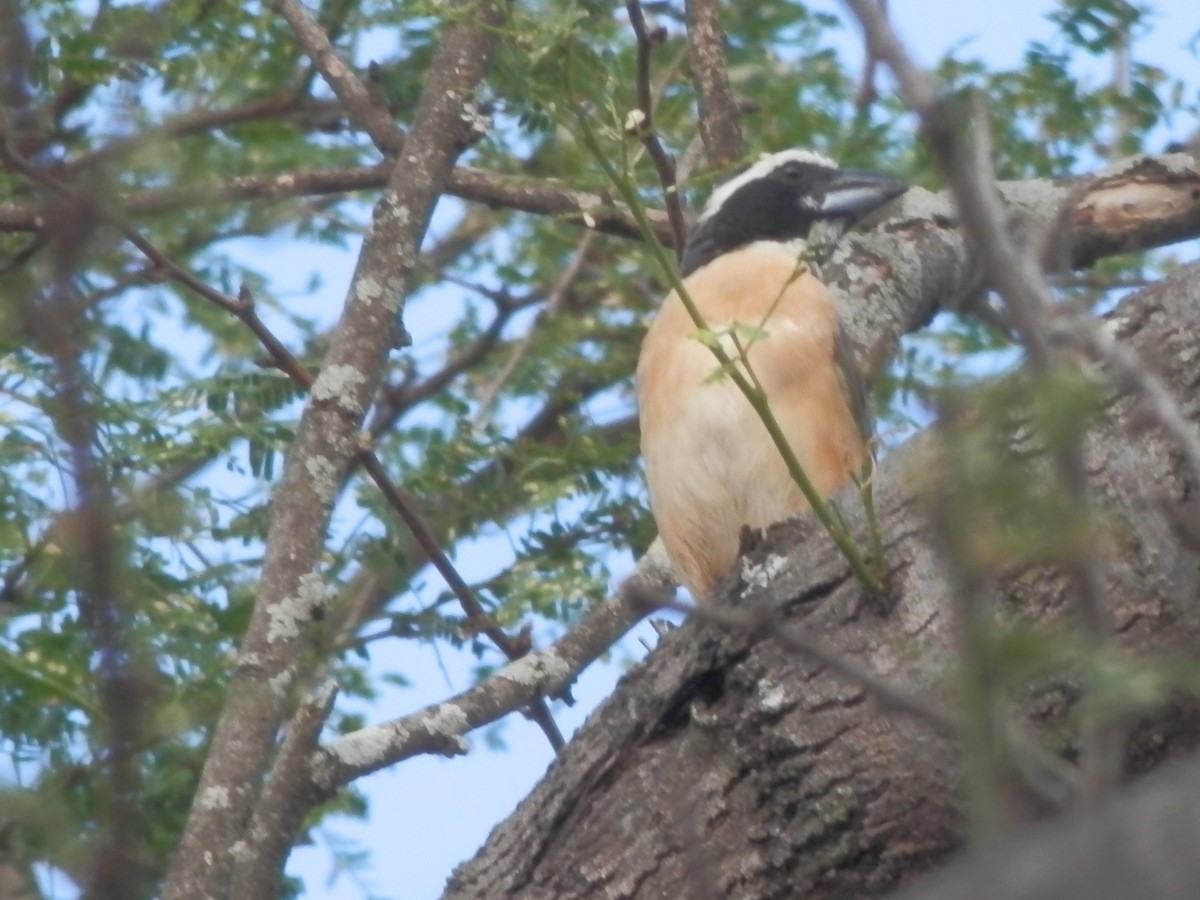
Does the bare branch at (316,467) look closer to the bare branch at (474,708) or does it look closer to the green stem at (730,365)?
the bare branch at (474,708)

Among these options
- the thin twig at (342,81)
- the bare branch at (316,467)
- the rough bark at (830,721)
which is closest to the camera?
the rough bark at (830,721)

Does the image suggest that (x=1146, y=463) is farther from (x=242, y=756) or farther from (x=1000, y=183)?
(x=1000, y=183)

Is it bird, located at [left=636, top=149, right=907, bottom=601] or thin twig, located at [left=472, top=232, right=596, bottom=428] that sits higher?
thin twig, located at [left=472, top=232, right=596, bottom=428]

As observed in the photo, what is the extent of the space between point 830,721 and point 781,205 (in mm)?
3138

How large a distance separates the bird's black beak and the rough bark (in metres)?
2.45

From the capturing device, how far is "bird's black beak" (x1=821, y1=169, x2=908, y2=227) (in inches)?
232

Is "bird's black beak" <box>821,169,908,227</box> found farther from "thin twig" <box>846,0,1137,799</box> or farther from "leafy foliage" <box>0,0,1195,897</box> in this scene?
"thin twig" <box>846,0,1137,799</box>

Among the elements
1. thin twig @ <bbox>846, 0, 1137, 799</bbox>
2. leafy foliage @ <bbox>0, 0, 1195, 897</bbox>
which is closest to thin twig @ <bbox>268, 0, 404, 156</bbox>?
leafy foliage @ <bbox>0, 0, 1195, 897</bbox>

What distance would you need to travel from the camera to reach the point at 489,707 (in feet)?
14.1

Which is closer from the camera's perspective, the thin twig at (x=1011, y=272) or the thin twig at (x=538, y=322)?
the thin twig at (x=1011, y=272)

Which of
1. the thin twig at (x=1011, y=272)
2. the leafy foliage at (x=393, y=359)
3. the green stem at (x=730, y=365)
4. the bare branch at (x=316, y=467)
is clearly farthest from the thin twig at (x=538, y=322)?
the thin twig at (x=1011, y=272)

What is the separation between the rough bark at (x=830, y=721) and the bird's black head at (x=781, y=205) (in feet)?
8.31

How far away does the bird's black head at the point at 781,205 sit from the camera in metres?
6.05

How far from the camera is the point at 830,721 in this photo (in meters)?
3.31
